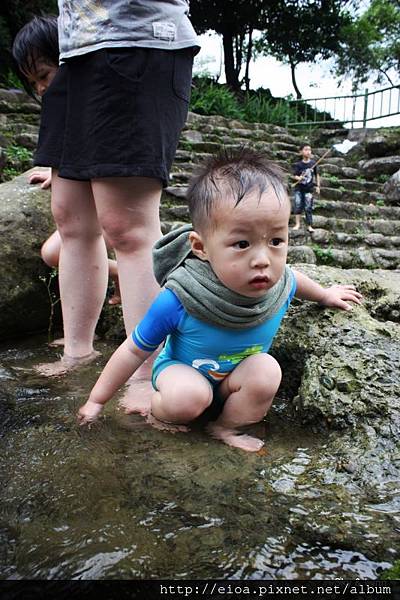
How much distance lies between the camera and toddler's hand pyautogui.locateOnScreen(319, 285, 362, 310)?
77.5 inches

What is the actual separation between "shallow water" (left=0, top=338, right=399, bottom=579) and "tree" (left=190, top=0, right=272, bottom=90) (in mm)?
17978

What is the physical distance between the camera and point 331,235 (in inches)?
267

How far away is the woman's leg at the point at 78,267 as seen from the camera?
6.89 feet

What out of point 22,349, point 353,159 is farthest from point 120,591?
point 353,159

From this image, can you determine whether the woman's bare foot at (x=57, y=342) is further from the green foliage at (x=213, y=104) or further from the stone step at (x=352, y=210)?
the green foliage at (x=213, y=104)

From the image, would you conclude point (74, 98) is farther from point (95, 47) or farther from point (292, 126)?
point (292, 126)

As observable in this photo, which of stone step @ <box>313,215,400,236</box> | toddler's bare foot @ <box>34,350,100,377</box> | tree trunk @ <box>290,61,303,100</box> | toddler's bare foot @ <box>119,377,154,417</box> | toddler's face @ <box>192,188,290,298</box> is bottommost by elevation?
stone step @ <box>313,215,400,236</box>

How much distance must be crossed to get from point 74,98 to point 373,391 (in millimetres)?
1398

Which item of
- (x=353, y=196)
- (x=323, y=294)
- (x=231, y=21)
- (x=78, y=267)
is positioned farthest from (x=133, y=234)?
(x=231, y=21)

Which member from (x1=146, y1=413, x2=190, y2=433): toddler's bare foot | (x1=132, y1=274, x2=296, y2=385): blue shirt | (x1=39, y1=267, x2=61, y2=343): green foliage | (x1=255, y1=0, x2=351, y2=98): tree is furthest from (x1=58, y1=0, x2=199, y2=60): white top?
(x1=255, y1=0, x2=351, y2=98): tree

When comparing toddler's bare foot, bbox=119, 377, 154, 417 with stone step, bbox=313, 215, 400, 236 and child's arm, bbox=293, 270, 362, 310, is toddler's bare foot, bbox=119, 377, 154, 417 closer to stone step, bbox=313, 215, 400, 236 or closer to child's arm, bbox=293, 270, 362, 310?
child's arm, bbox=293, 270, 362, 310

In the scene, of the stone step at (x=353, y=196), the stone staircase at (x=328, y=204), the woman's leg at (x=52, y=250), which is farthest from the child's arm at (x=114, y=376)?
the stone step at (x=353, y=196)

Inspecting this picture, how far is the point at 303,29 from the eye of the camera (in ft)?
62.3

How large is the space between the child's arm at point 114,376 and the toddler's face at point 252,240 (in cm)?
37
